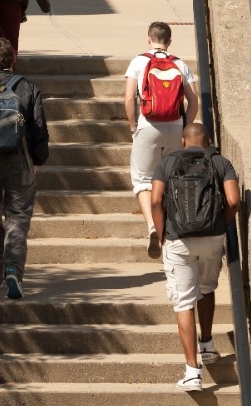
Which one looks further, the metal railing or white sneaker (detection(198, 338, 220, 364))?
white sneaker (detection(198, 338, 220, 364))

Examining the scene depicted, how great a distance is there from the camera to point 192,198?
875 centimetres

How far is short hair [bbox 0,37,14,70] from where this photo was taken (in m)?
9.78

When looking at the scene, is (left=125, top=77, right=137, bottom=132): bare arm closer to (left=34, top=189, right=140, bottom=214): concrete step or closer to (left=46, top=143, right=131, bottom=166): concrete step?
(left=34, top=189, right=140, bottom=214): concrete step

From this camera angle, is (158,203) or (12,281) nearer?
(158,203)

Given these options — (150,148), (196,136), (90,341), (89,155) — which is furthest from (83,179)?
(196,136)

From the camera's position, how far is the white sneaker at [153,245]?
998cm

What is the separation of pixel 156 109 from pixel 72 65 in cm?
312

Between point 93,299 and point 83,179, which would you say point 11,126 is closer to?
point 93,299

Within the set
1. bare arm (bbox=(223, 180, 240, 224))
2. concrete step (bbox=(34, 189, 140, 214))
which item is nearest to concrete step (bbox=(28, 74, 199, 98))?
concrete step (bbox=(34, 189, 140, 214))

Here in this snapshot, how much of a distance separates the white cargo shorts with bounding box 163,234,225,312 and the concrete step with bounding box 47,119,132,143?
302 centimetres

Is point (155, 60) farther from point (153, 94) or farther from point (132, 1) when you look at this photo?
point (132, 1)

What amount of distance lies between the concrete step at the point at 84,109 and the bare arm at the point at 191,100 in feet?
6.16

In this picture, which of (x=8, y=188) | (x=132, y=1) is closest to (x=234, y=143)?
→ (x=8, y=188)

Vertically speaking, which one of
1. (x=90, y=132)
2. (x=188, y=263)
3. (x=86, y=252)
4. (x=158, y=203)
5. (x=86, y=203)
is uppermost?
(x=158, y=203)
